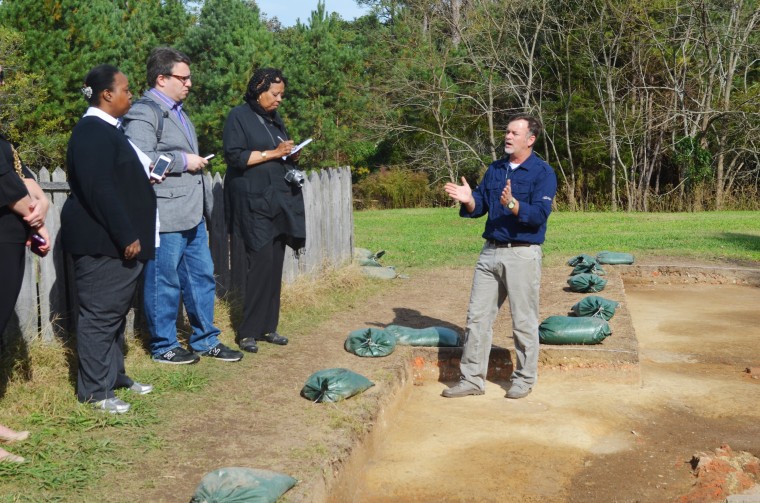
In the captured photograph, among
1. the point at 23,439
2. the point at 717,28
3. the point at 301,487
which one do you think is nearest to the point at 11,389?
the point at 23,439

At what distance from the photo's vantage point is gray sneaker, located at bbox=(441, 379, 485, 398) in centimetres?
620

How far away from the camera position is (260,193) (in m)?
6.57

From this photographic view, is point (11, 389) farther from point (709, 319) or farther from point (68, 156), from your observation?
point (709, 319)

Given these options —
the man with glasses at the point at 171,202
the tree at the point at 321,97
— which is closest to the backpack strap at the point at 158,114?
the man with glasses at the point at 171,202

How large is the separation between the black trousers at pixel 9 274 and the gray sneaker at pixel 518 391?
3.48 meters

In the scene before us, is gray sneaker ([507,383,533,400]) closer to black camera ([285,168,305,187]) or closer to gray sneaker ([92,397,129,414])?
black camera ([285,168,305,187])

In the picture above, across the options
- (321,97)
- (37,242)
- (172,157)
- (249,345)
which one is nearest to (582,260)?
(249,345)

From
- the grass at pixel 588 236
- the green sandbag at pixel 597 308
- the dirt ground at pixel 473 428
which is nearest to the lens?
the dirt ground at pixel 473 428

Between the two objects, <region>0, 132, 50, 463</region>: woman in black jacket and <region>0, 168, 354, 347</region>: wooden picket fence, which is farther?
<region>0, 168, 354, 347</region>: wooden picket fence

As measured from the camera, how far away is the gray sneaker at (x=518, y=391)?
616 centimetres

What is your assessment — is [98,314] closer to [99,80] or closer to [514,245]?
[99,80]

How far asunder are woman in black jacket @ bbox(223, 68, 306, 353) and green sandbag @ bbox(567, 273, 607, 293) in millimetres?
3935

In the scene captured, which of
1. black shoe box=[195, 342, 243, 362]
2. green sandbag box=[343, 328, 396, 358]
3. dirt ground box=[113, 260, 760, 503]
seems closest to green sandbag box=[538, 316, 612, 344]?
dirt ground box=[113, 260, 760, 503]

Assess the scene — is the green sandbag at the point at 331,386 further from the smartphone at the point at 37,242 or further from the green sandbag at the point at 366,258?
the green sandbag at the point at 366,258
